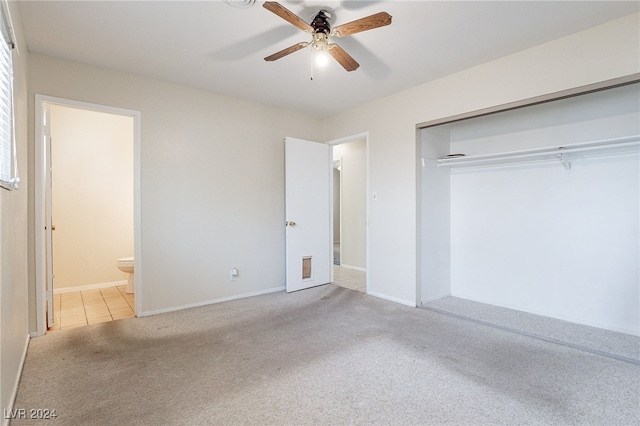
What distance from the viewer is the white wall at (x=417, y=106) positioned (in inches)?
93.8

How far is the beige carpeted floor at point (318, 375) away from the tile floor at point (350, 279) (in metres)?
1.42

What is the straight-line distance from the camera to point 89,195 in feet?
14.6

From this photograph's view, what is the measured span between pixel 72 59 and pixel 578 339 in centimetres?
526

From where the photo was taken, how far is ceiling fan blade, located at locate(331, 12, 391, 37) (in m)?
1.86

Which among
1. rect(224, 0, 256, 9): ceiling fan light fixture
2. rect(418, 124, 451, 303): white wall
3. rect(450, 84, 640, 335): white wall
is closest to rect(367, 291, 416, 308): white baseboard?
rect(418, 124, 451, 303): white wall

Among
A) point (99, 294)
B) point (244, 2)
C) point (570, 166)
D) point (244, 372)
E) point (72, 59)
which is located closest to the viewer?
point (244, 2)

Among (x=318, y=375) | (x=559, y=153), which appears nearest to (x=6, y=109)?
(x=318, y=375)

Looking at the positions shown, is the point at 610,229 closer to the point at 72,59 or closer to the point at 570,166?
the point at 570,166

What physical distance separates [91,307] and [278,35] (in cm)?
369

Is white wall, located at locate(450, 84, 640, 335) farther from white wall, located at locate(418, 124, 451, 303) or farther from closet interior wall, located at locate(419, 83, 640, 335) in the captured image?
white wall, located at locate(418, 124, 451, 303)

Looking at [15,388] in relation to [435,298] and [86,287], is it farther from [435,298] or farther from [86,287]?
[435,298]

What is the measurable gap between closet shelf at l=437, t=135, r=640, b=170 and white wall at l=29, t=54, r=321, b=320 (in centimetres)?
238

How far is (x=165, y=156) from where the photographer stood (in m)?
3.40

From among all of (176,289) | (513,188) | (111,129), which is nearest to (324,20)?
(513,188)
